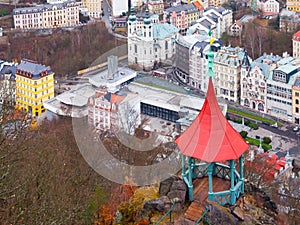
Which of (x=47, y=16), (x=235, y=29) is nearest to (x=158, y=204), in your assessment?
(x=235, y=29)

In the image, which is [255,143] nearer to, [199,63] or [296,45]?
[199,63]

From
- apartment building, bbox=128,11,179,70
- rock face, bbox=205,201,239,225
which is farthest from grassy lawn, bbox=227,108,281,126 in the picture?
rock face, bbox=205,201,239,225

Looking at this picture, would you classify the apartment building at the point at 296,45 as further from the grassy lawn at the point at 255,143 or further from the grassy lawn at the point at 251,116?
the grassy lawn at the point at 255,143

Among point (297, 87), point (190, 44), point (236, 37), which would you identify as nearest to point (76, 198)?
point (297, 87)

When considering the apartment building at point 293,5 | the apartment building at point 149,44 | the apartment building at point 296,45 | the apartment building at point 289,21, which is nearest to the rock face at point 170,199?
the apartment building at point 296,45

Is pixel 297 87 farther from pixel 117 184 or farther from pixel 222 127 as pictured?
pixel 222 127

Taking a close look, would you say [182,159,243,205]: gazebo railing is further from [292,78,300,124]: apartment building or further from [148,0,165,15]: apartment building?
[148,0,165,15]: apartment building
